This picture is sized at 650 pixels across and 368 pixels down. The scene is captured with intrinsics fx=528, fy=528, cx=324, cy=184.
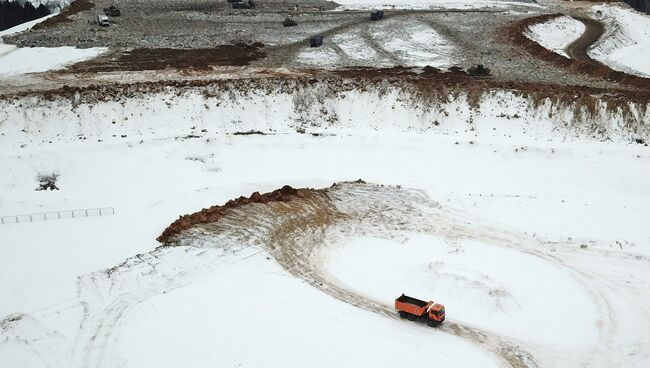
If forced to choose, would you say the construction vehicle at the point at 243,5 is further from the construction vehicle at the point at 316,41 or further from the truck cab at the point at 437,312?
the truck cab at the point at 437,312

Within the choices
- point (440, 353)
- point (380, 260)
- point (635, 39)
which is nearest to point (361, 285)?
point (380, 260)

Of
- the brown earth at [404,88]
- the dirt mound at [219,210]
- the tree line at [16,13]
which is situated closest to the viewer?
the dirt mound at [219,210]

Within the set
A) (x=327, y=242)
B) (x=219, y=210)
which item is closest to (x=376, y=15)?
(x=219, y=210)

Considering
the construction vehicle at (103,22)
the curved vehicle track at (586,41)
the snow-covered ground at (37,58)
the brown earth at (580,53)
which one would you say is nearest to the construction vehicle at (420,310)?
the brown earth at (580,53)

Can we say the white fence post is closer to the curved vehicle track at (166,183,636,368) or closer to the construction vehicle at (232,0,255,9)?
the curved vehicle track at (166,183,636,368)

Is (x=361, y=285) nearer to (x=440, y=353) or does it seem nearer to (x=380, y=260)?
(x=380, y=260)

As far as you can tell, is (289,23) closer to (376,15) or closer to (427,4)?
(376,15)
